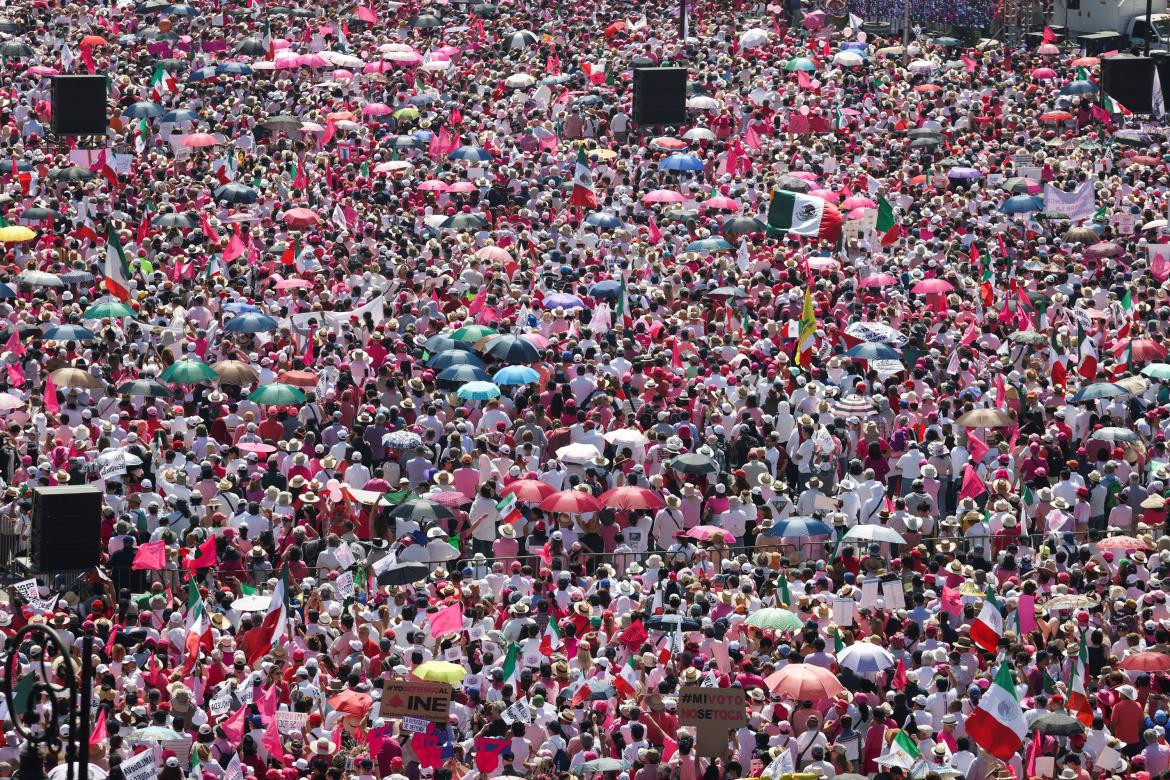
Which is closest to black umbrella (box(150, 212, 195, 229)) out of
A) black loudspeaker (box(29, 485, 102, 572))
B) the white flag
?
black loudspeaker (box(29, 485, 102, 572))

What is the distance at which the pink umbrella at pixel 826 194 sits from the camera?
3469 cm

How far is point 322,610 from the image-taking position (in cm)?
2042

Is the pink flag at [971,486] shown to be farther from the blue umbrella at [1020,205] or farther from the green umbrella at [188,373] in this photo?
the blue umbrella at [1020,205]

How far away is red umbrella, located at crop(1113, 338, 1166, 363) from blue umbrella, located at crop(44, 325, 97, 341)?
→ 438 inches

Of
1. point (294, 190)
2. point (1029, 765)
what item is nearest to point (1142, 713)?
point (1029, 765)

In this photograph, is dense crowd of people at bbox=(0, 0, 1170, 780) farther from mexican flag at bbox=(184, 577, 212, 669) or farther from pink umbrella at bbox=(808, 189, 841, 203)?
pink umbrella at bbox=(808, 189, 841, 203)

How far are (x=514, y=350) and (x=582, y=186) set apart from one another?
878cm

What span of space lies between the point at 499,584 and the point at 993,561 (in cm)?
448

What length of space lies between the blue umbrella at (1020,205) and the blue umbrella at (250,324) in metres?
11.3

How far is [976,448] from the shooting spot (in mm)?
25281

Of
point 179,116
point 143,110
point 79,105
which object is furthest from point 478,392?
point 143,110

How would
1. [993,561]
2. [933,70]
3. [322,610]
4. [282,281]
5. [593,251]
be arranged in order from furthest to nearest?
[933,70]
[593,251]
[282,281]
[993,561]
[322,610]

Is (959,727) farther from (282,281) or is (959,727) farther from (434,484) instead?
(282,281)

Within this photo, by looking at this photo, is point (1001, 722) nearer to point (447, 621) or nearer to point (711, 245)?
point (447, 621)
